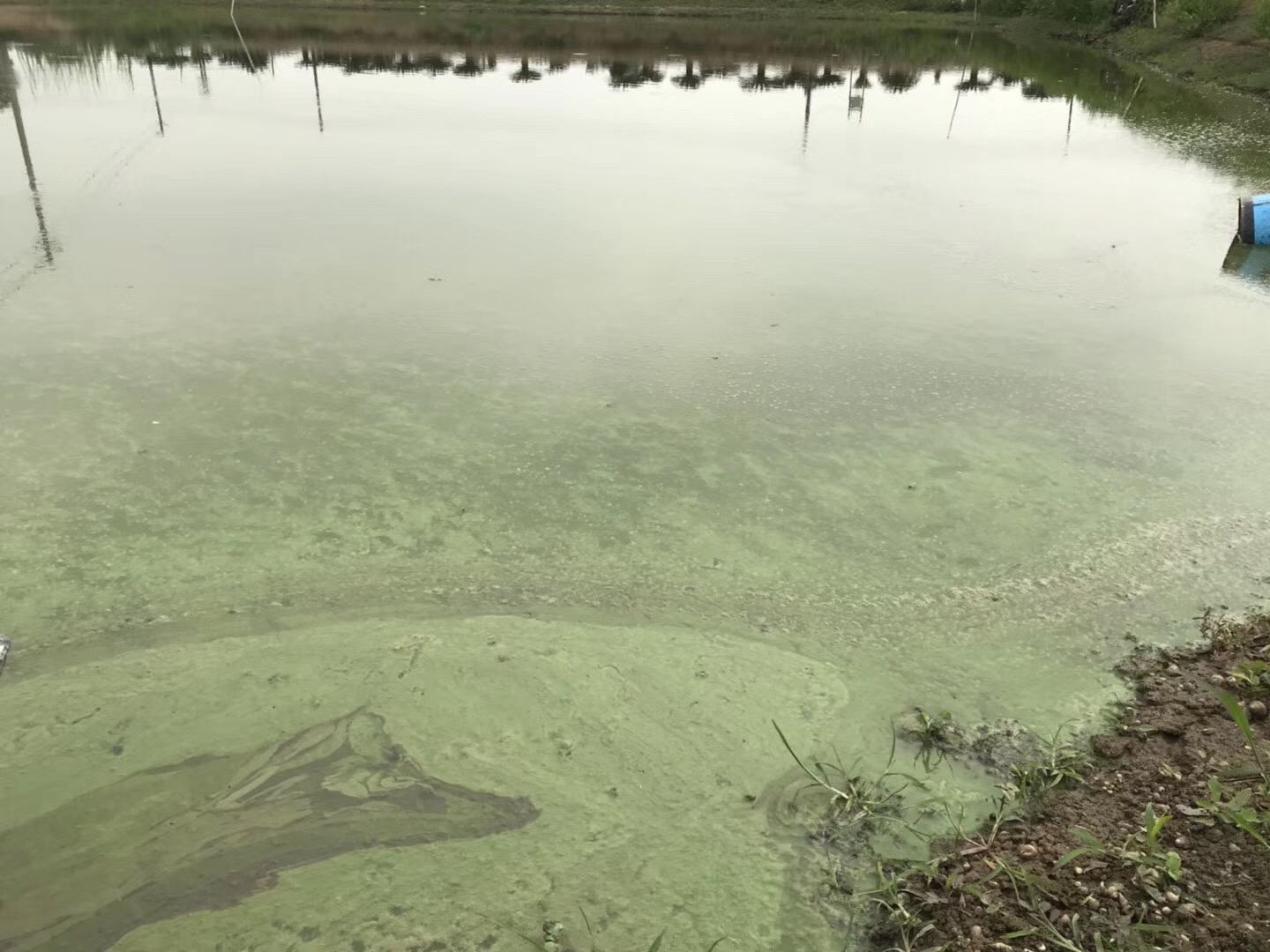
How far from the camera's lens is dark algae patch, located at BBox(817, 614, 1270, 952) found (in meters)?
1.32

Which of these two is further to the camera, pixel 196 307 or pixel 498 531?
pixel 196 307

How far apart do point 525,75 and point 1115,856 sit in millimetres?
11089

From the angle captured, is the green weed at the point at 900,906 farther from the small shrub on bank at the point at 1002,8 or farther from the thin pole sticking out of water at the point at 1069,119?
the small shrub on bank at the point at 1002,8

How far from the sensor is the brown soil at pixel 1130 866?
1.31 m

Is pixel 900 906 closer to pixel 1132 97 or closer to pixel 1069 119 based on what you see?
pixel 1069 119

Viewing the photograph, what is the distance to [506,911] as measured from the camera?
1450 millimetres

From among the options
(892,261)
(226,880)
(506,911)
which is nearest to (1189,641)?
(506,911)

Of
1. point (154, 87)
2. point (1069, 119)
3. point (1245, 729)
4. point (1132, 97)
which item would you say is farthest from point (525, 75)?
point (1245, 729)

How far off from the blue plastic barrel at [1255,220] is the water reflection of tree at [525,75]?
7835 mm

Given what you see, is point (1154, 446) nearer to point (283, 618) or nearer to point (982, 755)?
point (982, 755)

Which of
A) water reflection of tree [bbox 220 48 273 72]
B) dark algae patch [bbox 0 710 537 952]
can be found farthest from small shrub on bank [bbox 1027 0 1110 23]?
dark algae patch [bbox 0 710 537 952]

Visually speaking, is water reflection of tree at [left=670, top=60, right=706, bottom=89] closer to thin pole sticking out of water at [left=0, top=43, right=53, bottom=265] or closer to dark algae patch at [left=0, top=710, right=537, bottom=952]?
thin pole sticking out of water at [left=0, top=43, right=53, bottom=265]

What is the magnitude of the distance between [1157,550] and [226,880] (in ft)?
7.47

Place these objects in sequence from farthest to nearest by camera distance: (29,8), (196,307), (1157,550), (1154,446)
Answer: (29,8), (196,307), (1154,446), (1157,550)
